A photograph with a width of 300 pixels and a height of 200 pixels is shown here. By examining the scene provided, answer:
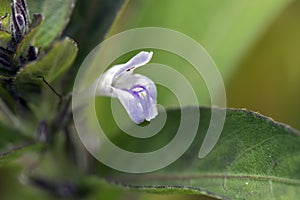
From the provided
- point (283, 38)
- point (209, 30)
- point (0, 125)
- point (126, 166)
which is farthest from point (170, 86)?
point (283, 38)

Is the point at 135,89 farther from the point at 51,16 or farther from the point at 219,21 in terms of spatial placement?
the point at 219,21

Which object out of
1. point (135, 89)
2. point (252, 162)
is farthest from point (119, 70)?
point (252, 162)

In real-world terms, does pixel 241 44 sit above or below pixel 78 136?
above

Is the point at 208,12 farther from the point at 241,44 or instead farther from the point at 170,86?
the point at 170,86

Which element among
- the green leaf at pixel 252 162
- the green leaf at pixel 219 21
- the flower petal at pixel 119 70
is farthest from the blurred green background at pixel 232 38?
the green leaf at pixel 252 162

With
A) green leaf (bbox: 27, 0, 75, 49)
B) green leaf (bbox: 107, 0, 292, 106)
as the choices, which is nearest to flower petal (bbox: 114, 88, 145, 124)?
green leaf (bbox: 27, 0, 75, 49)

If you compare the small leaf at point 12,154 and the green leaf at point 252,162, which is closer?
the green leaf at point 252,162

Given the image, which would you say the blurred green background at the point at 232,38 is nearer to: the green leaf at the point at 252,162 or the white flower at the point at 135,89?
the white flower at the point at 135,89
